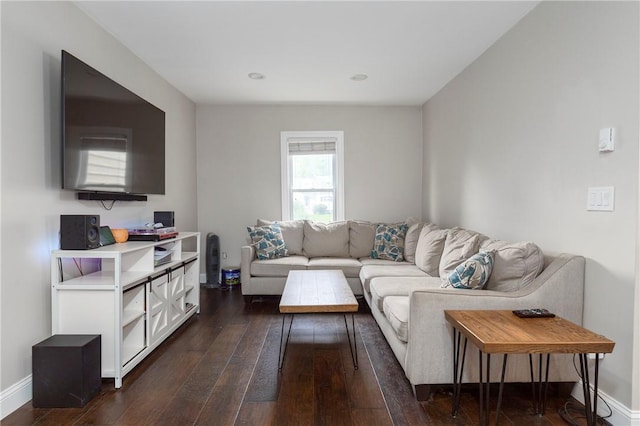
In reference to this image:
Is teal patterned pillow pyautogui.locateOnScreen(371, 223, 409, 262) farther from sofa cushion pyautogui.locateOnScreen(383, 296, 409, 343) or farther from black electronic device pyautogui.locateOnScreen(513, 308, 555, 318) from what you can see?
black electronic device pyautogui.locateOnScreen(513, 308, 555, 318)

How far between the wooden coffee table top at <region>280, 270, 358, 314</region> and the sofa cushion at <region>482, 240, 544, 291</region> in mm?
905

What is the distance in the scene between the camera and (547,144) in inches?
91.7

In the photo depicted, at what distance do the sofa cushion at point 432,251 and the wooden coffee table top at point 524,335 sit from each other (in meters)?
1.54

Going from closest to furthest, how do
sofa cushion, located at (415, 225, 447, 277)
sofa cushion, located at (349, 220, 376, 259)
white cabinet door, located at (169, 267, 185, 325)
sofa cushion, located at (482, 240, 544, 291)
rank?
sofa cushion, located at (482, 240, 544, 291)
white cabinet door, located at (169, 267, 185, 325)
sofa cushion, located at (415, 225, 447, 277)
sofa cushion, located at (349, 220, 376, 259)

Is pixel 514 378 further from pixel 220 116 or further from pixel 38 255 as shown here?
pixel 220 116

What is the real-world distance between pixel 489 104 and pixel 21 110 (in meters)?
3.28

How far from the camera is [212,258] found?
474 centimetres

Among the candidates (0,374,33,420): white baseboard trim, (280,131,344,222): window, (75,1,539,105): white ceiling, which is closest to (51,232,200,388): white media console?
(0,374,33,420): white baseboard trim

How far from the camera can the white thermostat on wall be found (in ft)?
5.93

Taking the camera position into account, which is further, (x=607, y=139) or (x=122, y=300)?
(x=122, y=300)

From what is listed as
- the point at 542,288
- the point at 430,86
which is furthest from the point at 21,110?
the point at 430,86

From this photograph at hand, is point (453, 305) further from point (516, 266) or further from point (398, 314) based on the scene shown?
point (516, 266)

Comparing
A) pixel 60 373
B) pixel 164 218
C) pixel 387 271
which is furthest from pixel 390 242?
pixel 60 373

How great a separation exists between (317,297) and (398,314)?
57 cm
